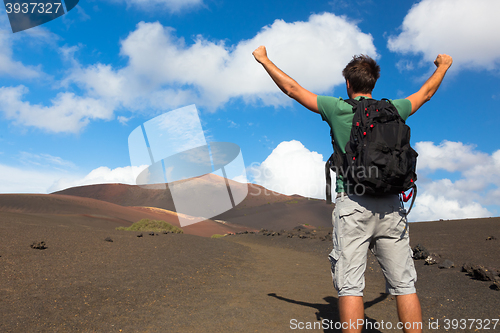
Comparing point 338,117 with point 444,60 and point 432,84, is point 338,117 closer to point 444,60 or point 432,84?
point 432,84

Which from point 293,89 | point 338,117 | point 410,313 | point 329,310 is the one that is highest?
point 293,89

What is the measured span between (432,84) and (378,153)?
1071mm

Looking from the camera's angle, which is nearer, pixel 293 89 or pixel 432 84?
pixel 293 89

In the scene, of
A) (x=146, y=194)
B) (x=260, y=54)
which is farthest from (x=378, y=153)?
(x=146, y=194)

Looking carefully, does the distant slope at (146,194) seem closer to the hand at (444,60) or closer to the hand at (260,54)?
the hand at (444,60)

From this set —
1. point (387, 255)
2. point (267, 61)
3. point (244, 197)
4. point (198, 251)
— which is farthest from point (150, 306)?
point (244, 197)

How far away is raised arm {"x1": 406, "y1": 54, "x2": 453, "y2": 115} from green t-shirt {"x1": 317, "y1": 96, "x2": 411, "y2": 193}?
2.19 feet

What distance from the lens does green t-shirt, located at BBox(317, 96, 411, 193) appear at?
238 cm

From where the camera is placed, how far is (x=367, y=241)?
235cm

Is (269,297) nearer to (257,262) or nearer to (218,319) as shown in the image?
(218,319)

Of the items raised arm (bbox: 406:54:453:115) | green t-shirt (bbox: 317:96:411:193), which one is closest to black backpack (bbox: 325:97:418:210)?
green t-shirt (bbox: 317:96:411:193)

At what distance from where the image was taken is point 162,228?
15438 mm

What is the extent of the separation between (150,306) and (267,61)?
3.94m

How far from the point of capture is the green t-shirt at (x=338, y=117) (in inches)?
93.7
